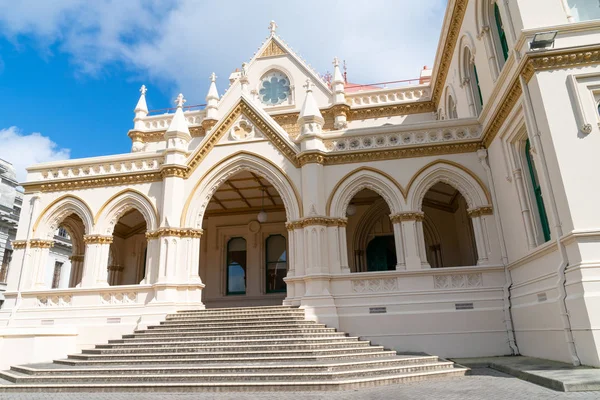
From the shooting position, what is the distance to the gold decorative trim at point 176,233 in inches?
584

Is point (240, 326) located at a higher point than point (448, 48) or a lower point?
lower

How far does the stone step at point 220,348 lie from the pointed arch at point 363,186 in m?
4.76

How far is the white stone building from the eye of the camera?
9914 millimetres

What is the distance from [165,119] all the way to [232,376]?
1721 centimetres

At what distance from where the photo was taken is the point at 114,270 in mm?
19906

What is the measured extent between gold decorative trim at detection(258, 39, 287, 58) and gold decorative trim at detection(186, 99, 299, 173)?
8822 millimetres

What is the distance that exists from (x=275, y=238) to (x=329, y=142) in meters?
6.23

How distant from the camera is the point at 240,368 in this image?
9.12m

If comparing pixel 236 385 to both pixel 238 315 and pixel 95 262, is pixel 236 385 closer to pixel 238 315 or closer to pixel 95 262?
pixel 238 315

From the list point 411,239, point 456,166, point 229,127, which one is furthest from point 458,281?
point 229,127

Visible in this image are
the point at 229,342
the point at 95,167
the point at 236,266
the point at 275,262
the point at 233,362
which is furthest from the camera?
the point at 236,266

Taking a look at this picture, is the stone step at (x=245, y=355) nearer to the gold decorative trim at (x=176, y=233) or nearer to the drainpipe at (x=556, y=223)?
the drainpipe at (x=556, y=223)

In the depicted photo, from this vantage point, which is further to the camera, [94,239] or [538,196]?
[94,239]

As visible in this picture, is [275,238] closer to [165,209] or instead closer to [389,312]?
[165,209]
